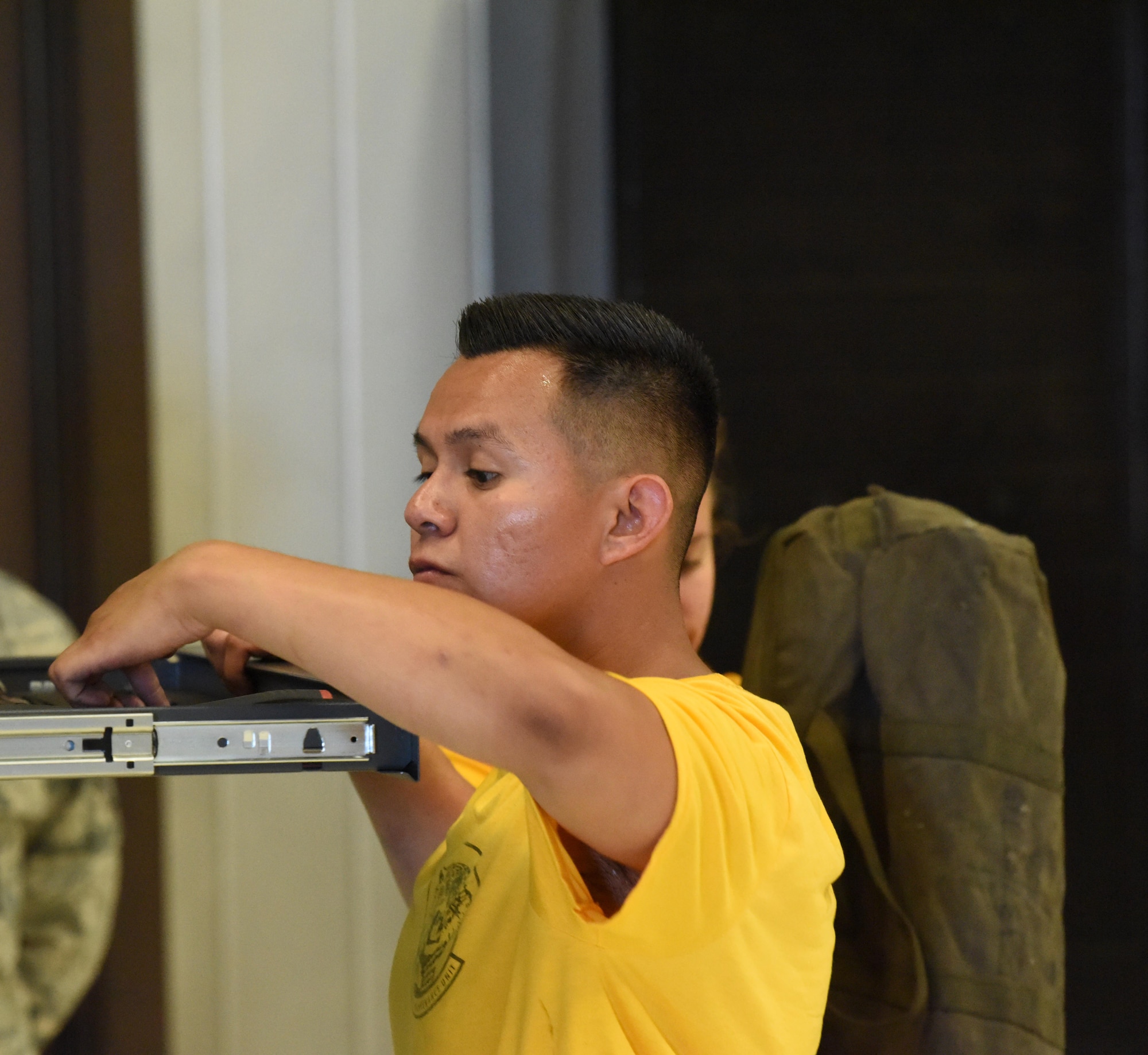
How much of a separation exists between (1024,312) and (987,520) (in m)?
0.22

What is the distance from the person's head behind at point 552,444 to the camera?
679mm

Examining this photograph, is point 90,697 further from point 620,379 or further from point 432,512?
point 620,379

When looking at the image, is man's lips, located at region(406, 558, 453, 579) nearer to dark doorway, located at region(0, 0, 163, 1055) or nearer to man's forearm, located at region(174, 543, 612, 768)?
man's forearm, located at region(174, 543, 612, 768)

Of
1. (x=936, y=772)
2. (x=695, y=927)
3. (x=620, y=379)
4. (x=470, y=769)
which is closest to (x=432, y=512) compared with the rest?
(x=620, y=379)

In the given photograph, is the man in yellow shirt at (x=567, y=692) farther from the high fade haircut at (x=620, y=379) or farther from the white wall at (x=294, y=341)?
the white wall at (x=294, y=341)

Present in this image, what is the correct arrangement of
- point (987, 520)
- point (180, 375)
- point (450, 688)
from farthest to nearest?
point (180, 375) < point (987, 520) < point (450, 688)

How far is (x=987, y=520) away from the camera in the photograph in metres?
1.18

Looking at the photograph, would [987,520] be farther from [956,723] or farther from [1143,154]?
[1143,154]

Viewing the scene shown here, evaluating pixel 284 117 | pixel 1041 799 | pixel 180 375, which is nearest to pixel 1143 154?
pixel 1041 799

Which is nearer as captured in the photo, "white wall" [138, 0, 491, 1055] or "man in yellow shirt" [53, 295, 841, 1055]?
"man in yellow shirt" [53, 295, 841, 1055]

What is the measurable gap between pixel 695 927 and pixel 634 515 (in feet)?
0.79

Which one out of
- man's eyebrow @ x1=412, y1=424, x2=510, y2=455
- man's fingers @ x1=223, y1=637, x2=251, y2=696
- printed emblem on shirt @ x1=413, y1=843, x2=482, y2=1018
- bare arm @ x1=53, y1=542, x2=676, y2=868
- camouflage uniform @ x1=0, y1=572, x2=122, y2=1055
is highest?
man's eyebrow @ x1=412, y1=424, x2=510, y2=455

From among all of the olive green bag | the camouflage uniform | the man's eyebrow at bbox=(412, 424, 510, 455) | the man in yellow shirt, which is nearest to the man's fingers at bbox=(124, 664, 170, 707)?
the man in yellow shirt

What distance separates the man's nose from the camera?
26.8 inches
